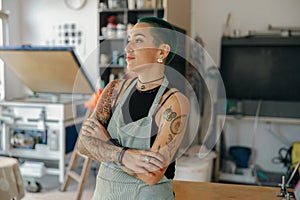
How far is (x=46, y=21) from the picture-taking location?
13.5ft

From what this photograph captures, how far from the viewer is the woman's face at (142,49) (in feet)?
2.79

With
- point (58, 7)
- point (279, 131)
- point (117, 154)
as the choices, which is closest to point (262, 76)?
point (279, 131)

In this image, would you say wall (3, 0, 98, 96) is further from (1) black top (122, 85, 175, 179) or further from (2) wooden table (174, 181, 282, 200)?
(1) black top (122, 85, 175, 179)

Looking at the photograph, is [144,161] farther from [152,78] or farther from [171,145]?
[152,78]

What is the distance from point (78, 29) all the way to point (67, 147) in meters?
1.57

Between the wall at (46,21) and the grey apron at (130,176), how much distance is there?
304 cm

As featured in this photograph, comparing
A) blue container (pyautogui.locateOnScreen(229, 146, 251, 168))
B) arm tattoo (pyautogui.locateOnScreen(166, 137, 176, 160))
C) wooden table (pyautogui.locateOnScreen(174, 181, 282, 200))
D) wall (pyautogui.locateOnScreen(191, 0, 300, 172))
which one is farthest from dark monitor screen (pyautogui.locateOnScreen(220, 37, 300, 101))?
arm tattoo (pyautogui.locateOnScreen(166, 137, 176, 160))

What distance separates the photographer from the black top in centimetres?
86

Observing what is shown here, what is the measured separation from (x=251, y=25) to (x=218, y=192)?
2.78 m

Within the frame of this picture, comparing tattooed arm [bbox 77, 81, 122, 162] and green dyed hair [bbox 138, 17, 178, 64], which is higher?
green dyed hair [bbox 138, 17, 178, 64]

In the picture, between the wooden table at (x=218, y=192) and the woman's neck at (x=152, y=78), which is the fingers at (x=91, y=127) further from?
the wooden table at (x=218, y=192)

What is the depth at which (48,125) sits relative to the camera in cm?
321

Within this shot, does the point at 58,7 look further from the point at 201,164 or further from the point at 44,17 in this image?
the point at 201,164

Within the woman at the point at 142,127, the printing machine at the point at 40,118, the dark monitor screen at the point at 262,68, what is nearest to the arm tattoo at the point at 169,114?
the woman at the point at 142,127
